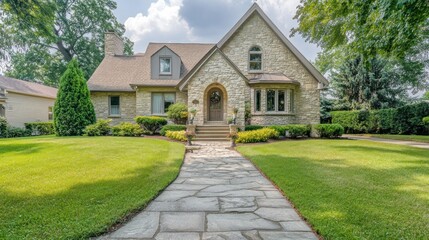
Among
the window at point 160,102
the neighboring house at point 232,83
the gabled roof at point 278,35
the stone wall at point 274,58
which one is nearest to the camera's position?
the neighboring house at point 232,83

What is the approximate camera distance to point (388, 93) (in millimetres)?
21422

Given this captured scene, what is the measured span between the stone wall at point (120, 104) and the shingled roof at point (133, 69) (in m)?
0.52

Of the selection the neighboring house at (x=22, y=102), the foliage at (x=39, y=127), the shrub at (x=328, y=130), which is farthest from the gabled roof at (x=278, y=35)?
the neighboring house at (x=22, y=102)

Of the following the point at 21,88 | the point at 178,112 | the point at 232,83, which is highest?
the point at 21,88

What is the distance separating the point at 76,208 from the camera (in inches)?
129

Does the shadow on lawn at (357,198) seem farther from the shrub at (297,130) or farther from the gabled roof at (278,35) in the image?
the gabled roof at (278,35)

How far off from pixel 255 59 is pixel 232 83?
376 cm

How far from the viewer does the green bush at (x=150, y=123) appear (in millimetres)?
14641

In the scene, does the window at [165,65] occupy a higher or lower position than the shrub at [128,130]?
higher

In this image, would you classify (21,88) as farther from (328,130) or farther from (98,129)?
(328,130)

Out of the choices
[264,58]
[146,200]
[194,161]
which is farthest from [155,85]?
[146,200]

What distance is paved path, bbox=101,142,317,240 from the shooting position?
2.71 m

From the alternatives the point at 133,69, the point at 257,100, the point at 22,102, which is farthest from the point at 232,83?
the point at 22,102

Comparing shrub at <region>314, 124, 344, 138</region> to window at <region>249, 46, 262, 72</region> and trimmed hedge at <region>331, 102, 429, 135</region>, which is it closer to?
window at <region>249, 46, 262, 72</region>
